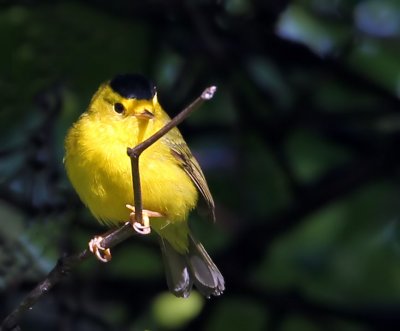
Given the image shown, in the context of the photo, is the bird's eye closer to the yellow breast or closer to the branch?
the yellow breast

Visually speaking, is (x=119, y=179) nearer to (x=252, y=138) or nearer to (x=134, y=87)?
(x=134, y=87)

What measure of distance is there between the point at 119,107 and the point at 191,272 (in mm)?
677

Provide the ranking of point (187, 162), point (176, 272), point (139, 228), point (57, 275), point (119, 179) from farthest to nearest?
point (176, 272)
point (187, 162)
point (119, 179)
point (139, 228)
point (57, 275)

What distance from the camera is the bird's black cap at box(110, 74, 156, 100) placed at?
429 centimetres

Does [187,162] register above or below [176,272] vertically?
above

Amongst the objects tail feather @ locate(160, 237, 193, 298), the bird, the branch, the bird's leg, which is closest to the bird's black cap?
the bird

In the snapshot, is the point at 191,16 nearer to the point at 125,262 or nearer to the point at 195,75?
the point at 195,75

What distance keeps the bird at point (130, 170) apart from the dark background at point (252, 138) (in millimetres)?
851

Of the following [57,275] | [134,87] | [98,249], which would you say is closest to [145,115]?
[134,87]

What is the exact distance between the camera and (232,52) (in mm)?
5664

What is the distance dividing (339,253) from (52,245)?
1.41 m

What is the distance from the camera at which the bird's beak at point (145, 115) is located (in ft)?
13.7

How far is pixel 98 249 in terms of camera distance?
150 inches

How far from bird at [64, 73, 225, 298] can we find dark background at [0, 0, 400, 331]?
85 cm
